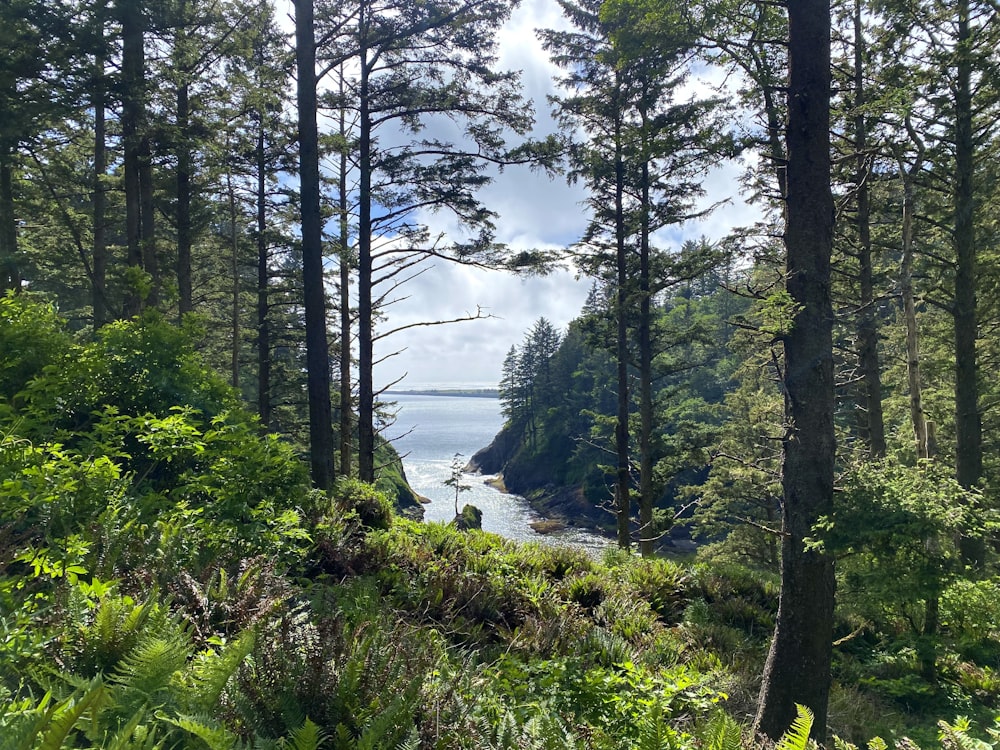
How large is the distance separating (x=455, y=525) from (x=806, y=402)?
18.6 feet

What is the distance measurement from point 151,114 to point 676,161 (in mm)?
11892

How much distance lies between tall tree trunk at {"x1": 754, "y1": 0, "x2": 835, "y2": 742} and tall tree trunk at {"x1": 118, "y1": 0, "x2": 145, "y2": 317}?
1124 centimetres

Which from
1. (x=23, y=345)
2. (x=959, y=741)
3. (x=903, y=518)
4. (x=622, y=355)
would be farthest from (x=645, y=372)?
(x=23, y=345)

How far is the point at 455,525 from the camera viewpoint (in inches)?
336

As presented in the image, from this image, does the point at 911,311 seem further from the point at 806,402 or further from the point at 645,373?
the point at 806,402

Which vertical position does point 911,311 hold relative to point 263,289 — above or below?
below

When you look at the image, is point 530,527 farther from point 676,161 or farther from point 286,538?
point 286,538

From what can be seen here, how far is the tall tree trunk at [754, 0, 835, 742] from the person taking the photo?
471 cm

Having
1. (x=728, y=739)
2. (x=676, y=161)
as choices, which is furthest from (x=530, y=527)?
(x=728, y=739)

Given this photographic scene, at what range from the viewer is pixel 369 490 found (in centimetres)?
782

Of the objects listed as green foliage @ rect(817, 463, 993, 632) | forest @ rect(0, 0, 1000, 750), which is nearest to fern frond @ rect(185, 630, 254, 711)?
forest @ rect(0, 0, 1000, 750)

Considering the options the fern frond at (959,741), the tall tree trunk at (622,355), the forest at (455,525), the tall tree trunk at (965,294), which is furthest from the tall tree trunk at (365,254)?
the tall tree trunk at (965,294)

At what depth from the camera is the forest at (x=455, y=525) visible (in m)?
2.69

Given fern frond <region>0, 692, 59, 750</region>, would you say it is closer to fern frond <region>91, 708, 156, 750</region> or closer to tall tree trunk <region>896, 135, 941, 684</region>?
fern frond <region>91, 708, 156, 750</region>
